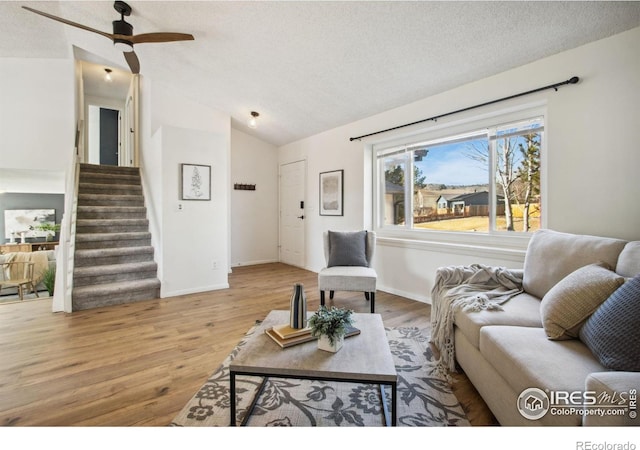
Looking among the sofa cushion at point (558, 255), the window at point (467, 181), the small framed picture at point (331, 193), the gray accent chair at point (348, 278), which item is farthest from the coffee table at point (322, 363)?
the small framed picture at point (331, 193)

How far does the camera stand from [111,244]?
14.0 ft

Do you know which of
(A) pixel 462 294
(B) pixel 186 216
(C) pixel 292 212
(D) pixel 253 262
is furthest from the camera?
(D) pixel 253 262

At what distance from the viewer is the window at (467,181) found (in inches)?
115

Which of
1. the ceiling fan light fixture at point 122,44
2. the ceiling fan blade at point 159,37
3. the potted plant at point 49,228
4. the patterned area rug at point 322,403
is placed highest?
the ceiling fan blade at point 159,37

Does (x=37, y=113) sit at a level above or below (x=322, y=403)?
above

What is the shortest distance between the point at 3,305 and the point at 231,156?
386cm

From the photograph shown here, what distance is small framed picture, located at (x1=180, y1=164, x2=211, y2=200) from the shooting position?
4.10 m

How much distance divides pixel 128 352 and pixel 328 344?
1.82m

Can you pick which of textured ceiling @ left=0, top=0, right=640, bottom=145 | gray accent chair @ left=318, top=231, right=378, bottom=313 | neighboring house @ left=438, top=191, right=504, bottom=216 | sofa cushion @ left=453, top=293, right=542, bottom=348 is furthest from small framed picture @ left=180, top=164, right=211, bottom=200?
sofa cushion @ left=453, top=293, right=542, bottom=348

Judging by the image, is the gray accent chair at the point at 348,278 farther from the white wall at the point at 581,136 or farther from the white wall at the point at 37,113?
the white wall at the point at 37,113

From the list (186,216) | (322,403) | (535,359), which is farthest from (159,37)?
(535,359)

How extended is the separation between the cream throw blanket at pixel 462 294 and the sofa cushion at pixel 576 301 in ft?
1.32

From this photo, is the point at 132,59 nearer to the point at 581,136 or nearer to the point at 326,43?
the point at 326,43
